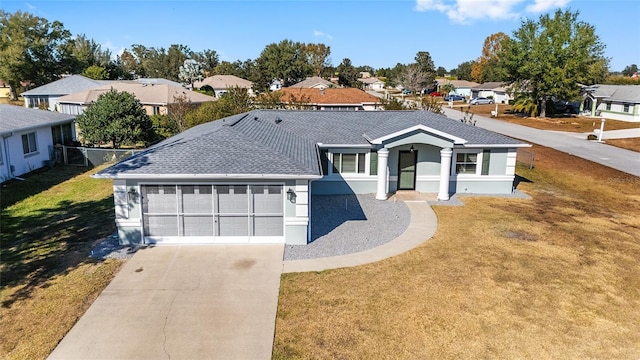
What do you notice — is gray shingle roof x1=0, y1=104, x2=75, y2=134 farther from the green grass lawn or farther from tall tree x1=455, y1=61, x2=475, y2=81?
tall tree x1=455, y1=61, x2=475, y2=81

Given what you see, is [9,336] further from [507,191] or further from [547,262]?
[507,191]

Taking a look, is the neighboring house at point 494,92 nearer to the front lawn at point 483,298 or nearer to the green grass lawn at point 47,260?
the front lawn at point 483,298

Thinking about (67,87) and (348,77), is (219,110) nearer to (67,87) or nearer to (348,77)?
(67,87)

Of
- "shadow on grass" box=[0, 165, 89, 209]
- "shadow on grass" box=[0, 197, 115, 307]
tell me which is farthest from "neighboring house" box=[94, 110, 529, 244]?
"shadow on grass" box=[0, 165, 89, 209]

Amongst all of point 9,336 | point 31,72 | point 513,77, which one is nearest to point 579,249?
point 9,336

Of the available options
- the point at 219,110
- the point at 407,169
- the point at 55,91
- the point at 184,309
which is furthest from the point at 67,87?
the point at 184,309

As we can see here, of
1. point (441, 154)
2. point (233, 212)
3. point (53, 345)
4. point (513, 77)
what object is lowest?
point (53, 345)
